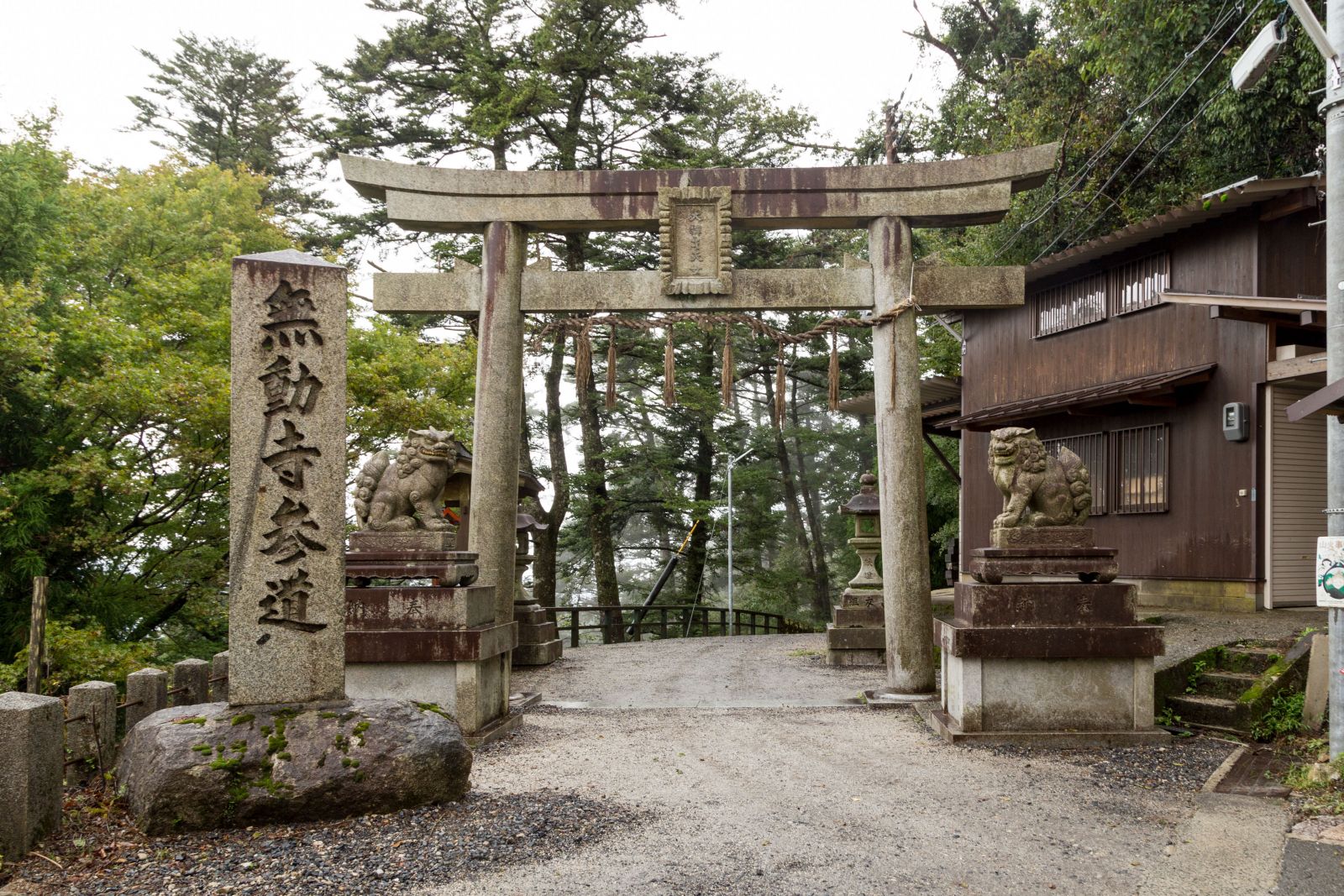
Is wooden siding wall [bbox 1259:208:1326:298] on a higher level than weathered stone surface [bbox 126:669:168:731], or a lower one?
higher

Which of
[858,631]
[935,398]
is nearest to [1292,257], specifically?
[858,631]

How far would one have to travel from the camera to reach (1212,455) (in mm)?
12914

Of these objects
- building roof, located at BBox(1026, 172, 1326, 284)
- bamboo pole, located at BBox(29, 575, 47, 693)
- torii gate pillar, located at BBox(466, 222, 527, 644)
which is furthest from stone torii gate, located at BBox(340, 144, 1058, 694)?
building roof, located at BBox(1026, 172, 1326, 284)

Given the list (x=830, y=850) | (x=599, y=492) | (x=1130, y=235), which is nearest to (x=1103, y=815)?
(x=830, y=850)

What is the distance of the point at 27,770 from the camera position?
4.44 metres

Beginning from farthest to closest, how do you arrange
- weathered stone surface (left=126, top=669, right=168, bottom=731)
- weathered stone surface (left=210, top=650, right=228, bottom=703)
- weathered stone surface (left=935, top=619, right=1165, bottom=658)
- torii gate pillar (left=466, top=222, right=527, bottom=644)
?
torii gate pillar (left=466, top=222, right=527, bottom=644), weathered stone surface (left=210, top=650, right=228, bottom=703), weathered stone surface (left=935, top=619, right=1165, bottom=658), weathered stone surface (left=126, top=669, right=168, bottom=731)

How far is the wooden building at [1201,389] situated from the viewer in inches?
476

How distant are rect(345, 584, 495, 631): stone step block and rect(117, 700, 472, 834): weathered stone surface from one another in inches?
71.4

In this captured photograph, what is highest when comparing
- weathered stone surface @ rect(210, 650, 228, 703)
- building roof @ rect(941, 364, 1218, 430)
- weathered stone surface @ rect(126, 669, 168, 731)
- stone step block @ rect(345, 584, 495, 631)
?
building roof @ rect(941, 364, 1218, 430)

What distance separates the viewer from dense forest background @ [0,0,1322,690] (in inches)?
538

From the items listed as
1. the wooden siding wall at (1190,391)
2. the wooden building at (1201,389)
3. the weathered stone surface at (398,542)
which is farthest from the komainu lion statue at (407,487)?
the wooden siding wall at (1190,391)

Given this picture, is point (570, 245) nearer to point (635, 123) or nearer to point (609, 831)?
point (635, 123)

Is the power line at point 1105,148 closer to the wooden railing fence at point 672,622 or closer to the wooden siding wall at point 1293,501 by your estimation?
the wooden siding wall at point 1293,501

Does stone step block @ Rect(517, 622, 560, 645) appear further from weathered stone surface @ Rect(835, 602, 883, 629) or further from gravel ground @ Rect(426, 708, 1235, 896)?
gravel ground @ Rect(426, 708, 1235, 896)
